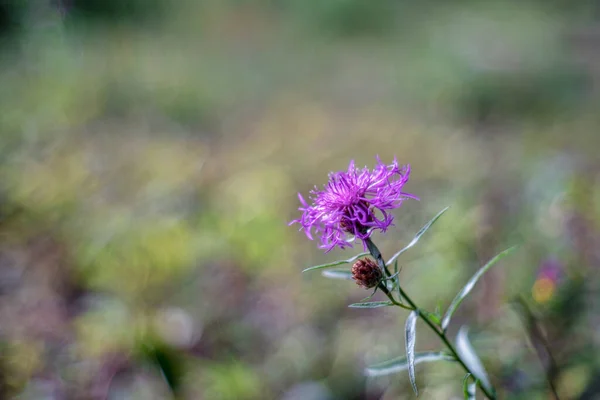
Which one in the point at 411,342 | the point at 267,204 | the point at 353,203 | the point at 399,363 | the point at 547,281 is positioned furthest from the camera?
the point at 267,204

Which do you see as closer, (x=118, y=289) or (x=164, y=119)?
(x=118, y=289)

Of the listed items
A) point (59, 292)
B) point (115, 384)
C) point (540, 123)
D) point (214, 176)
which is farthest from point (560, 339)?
point (540, 123)

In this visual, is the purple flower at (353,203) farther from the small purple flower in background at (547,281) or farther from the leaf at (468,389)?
the small purple flower in background at (547,281)

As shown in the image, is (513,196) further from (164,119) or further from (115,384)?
(164,119)

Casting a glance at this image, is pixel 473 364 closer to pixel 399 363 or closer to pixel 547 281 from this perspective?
pixel 399 363

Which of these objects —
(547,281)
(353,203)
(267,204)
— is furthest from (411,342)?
(267,204)

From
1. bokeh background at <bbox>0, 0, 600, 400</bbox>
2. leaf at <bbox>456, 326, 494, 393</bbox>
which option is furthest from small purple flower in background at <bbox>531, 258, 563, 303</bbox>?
leaf at <bbox>456, 326, 494, 393</bbox>
